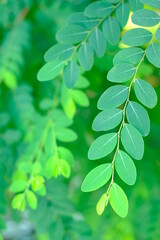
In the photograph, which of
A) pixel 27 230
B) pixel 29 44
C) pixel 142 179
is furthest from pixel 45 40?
pixel 27 230

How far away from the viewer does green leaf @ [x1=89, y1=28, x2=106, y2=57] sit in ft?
2.23

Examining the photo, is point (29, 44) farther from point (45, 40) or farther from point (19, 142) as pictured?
point (19, 142)

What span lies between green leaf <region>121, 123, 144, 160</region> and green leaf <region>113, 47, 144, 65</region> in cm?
9

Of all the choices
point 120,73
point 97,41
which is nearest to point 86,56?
point 97,41

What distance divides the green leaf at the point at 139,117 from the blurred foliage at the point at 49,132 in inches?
9.0

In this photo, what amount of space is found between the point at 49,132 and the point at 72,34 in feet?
0.74

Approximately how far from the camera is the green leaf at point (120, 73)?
550 mm

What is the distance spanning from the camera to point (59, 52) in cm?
66

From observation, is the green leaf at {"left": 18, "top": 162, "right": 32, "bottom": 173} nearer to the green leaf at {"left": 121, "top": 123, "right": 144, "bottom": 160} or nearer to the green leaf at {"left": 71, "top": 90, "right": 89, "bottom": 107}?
the green leaf at {"left": 71, "top": 90, "right": 89, "bottom": 107}

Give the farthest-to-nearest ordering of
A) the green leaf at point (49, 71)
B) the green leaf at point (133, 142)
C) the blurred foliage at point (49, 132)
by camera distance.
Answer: the blurred foliage at point (49, 132), the green leaf at point (49, 71), the green leaf at point (133, 142)

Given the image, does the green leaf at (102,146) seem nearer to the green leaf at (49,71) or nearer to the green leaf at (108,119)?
the green leaf at (108,119)

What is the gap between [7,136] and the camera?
94 centimetres

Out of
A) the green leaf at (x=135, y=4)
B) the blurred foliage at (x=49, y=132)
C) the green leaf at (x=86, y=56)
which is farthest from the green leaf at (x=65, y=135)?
the green leaf at (x=135, y=4)

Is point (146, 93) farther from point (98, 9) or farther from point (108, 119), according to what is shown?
point (98, 9)
